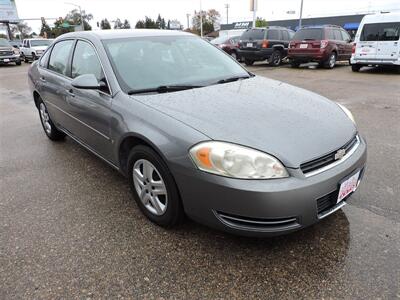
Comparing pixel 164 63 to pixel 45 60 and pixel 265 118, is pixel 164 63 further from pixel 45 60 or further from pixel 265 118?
pixel 45 60

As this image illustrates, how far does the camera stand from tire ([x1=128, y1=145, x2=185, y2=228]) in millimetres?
2465

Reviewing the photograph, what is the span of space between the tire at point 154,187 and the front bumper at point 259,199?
14cm

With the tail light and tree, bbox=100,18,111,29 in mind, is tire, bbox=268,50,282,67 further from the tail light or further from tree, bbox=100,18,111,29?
tree, bbox=100,18,111,29

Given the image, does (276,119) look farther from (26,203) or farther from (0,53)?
(0,53)

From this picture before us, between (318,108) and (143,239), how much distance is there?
1.79 metres

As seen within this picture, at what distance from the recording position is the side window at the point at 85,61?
3.27 m

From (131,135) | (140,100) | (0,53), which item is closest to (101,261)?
(131,135)

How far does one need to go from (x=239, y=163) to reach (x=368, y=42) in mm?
11718

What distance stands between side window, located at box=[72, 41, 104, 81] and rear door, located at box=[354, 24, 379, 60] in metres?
11.0

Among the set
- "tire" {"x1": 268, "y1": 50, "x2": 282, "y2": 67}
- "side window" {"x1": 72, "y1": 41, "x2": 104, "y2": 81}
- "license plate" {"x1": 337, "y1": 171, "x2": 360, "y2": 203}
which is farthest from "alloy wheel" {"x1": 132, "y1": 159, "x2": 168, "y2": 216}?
"tire" {"x1": 268, "y1": 50, "x2": 282, "y2": 67}

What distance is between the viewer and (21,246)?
8.70 ft

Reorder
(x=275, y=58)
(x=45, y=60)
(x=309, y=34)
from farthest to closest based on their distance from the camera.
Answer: (x=275, y=58)
(x=309, y=34)
(x=45, y=60)

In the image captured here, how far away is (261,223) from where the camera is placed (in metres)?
2.17

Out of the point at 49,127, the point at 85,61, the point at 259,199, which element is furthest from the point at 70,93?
the point at 259,199
